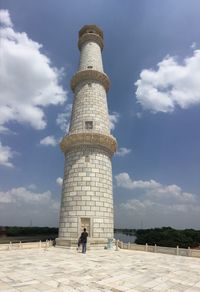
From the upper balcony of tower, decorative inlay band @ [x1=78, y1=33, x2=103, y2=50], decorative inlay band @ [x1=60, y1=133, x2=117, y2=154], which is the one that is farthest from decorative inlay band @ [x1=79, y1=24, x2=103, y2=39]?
decorative inlay band @ [x1=60, y1=133, x2=117, y2=154]

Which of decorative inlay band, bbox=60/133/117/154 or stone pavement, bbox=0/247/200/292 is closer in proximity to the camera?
stone pavement, bbox=0/247/200/292

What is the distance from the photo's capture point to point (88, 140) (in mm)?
19656

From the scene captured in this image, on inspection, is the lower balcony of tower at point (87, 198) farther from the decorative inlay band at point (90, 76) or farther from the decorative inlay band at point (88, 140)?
the decorative inlay band at point (90, 76)

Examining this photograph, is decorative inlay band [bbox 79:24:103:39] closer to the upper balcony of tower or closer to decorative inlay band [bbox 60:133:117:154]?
the upper balcony of tower

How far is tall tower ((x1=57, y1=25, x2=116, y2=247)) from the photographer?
17812mm

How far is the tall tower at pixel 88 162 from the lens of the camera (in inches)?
701

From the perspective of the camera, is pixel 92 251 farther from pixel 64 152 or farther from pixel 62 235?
pixel 64 152

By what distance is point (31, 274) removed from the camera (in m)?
9.14

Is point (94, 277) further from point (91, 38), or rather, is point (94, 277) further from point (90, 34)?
point (90, 34)

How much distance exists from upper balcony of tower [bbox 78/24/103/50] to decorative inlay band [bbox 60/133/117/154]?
1106 cm

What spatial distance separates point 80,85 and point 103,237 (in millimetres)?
13130

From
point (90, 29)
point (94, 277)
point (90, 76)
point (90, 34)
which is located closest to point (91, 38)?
point (90, 34)

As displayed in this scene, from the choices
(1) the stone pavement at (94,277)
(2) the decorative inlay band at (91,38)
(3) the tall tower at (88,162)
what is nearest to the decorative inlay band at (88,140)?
(3) the tall tower at (88,162)

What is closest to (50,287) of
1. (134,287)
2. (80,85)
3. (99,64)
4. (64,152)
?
(134,287)
